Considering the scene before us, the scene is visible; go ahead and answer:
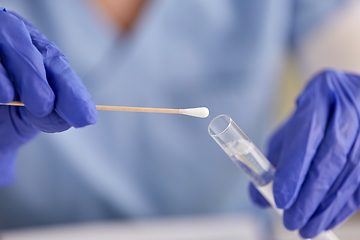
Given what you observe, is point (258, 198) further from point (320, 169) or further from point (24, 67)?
point (24, 67)

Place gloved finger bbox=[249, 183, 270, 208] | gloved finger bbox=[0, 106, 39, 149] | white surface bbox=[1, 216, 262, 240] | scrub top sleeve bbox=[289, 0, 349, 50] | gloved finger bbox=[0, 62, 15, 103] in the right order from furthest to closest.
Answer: scrub top sleeve bbox=[289, 0, 349, 50]
white surface bbox=[1, 216, 262, 240]
gloved finger bbox=[249, 183, 270, 208]
gloved finger bbox=[0, 106, 39, 149]
gloved finger bbox=[0, 62, 15, 103]

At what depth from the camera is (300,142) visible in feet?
1.84

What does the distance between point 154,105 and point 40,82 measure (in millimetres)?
514

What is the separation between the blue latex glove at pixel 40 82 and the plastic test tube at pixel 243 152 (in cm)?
20

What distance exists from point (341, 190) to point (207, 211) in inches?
21.6

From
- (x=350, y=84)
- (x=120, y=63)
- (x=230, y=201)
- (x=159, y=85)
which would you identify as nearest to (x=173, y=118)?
(x=159, y=85)

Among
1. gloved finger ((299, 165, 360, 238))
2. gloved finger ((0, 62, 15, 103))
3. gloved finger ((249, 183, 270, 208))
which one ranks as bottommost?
gloved finger ((249, 183, 270, 208))

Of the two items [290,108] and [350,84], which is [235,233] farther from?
[290,108]

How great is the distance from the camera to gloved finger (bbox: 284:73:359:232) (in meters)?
0.54

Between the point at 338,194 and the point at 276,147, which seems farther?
the point at 276,147

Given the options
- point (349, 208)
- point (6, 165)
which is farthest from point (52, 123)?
point (349, 208)

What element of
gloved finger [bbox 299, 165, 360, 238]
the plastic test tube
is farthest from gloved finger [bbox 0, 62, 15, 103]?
gloved finger [bbox 299, 165, 360, 238]

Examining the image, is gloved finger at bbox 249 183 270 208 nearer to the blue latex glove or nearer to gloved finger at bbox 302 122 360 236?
gloved finger at bbox 302 122 360 236

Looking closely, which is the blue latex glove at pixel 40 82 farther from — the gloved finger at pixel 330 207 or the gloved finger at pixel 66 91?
the gloved finger at pixel 330 207
